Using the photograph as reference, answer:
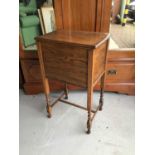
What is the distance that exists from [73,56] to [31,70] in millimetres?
763

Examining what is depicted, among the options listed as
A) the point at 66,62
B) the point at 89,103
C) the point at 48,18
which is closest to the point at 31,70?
the point at 48,18

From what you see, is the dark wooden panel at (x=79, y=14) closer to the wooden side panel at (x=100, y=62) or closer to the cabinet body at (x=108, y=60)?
the cabinet body at (x=108, y=60)

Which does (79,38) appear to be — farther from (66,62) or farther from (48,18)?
(48,18)

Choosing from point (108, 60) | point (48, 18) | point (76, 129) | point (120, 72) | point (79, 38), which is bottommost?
point (76, 129)

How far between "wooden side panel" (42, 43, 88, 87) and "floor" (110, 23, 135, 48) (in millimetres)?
566

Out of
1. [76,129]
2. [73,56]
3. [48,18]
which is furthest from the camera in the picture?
[48,18]

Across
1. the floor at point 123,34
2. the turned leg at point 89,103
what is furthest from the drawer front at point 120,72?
the turned leg at point 89,103

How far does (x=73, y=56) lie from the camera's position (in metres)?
1.14

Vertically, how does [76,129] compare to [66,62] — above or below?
below

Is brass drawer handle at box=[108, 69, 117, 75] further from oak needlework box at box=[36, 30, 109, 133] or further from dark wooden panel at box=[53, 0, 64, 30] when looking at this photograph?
dark wooden panel at box=[53, 0, 64, 30]

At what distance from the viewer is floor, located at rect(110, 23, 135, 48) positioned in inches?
57.4
